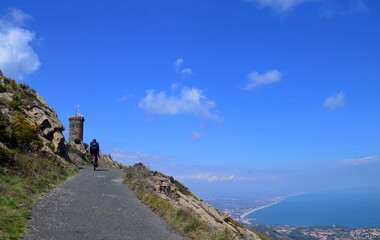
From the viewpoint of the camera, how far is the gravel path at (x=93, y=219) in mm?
6938

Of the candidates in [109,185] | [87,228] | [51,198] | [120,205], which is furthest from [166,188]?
[87,228]

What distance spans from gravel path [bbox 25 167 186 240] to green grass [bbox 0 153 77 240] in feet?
0.89

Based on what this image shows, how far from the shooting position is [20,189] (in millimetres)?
10078

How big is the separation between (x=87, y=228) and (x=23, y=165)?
7198 millimetres

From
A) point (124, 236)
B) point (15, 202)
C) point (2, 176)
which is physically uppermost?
point (2, 176)

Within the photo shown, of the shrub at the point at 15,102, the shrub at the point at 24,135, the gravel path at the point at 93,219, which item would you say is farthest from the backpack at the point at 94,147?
the gravel path at the point at 93,219

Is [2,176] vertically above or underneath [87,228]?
above

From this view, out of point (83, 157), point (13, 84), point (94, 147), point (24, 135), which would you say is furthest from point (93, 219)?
point (83, 157)

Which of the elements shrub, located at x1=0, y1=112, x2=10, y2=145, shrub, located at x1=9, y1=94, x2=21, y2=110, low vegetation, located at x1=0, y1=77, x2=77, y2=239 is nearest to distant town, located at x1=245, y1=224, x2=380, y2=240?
low vegetation, located at x1=0, y1=77, x2=77, y2=239

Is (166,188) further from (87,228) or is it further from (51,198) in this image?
(87,228)

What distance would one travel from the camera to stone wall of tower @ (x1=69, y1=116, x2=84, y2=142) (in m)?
51.0

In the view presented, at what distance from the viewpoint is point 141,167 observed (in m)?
19.4

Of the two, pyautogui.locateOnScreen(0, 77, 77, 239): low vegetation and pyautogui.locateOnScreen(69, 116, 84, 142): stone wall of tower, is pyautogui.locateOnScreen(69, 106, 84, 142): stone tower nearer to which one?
pyautogui.locateOnScreen(69, 116, 84, 142): stone wall of tower

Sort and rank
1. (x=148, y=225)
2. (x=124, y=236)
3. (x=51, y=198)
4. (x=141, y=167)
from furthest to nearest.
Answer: (x=141, y=167)
(x=51, y=198)
(x=148, y=225)
(x=124, y=236)
